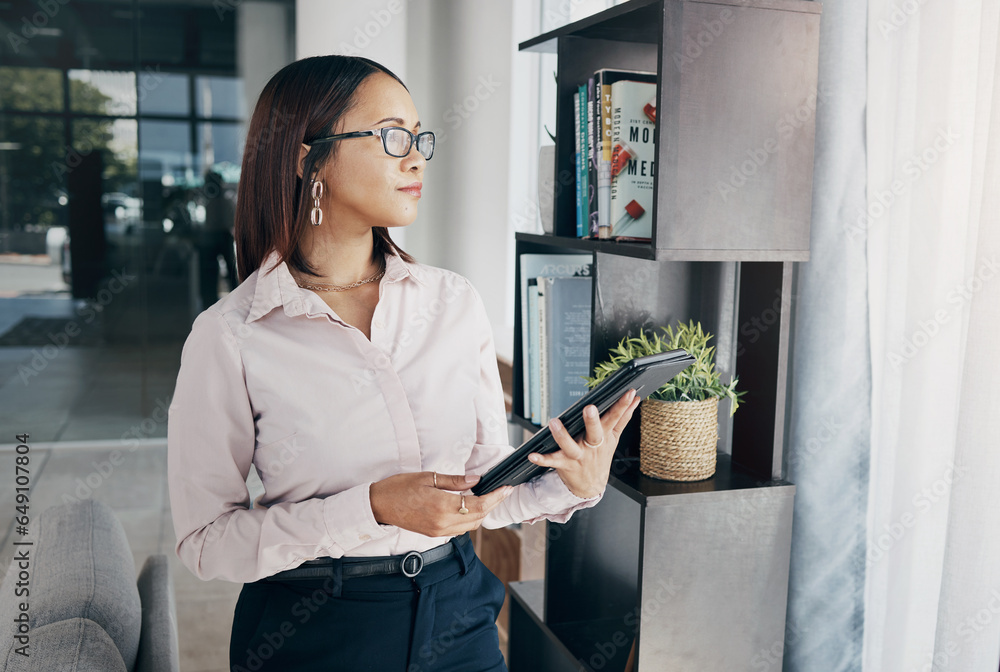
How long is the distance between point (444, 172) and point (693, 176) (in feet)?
A: 11.4

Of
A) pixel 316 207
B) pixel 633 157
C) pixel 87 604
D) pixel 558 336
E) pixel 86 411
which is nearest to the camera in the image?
pixel 87 604

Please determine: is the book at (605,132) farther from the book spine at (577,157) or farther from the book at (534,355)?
the book at (534,355)

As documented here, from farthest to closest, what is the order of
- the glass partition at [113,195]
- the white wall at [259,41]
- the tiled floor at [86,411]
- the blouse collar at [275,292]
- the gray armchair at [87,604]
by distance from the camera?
the white wall at [259,41]
the glass partition at [113,195]
the tiled floor at [86,411]
the blouse collar at [275,292]
the gray armchair at [87,604]

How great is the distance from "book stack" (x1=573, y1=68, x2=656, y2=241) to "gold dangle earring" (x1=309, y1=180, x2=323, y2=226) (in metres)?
0.52

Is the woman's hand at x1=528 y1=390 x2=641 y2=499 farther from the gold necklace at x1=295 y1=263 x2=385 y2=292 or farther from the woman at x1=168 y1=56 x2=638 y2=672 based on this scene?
the gold necklace at x1=295 y1=263 x2=385 y2=292

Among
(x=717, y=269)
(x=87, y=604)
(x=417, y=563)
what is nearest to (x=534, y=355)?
(x=717, y=269)

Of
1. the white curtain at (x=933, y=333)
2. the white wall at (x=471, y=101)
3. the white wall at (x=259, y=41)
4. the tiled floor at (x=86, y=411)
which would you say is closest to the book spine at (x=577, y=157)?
the white curtain at (x=933, y=333)

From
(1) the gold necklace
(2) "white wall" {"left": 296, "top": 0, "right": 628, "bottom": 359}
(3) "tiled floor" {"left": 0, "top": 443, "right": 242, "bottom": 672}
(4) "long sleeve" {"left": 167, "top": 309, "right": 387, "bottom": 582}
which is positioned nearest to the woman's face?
(1) the gold necklace

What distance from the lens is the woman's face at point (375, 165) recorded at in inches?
49.8

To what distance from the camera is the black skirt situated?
121 cm

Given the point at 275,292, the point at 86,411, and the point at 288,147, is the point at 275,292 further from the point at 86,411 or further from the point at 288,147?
the point at 86,411

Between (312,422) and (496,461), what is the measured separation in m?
0.33

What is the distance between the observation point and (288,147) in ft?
4.23

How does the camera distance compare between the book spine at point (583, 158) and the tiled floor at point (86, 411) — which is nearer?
the book spine at point (583, 158)
